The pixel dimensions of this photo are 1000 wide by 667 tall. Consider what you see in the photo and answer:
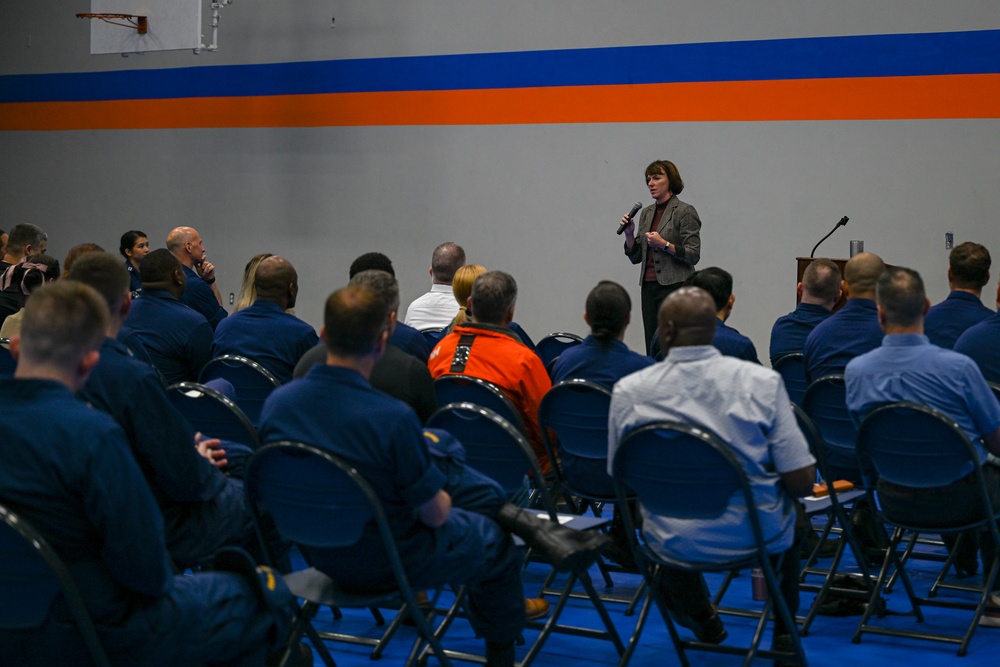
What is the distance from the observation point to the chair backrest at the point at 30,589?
215 centimetres

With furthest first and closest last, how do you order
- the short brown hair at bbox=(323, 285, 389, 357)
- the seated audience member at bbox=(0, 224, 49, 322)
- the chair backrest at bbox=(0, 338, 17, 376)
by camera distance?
1. the seated audience member at bbox=(0, 224, 49, 322)
2. the chair backrest at bbox=(0, 338, 17, 376)
3. the short brown hair at bbox=(323, 285, 389, 357)

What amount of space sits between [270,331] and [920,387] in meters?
2.41

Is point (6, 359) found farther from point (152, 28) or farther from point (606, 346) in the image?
point (152, 28)

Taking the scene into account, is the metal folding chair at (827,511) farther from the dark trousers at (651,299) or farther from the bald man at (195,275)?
the dark trousers at (651,299)

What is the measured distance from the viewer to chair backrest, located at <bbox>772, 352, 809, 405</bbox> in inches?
187

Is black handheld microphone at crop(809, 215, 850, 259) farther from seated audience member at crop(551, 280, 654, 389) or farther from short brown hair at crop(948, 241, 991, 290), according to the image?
seated audience member at crop(551, 280, 654, 389)

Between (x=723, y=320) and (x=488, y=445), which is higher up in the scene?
(x=723, y=320)

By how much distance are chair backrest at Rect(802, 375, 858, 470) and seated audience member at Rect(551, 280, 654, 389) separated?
61 cm

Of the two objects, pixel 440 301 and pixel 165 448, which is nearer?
pixel 165 448

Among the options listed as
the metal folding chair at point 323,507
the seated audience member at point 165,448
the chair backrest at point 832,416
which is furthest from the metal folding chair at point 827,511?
the seated audience member at point 165,448

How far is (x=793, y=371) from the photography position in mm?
4812

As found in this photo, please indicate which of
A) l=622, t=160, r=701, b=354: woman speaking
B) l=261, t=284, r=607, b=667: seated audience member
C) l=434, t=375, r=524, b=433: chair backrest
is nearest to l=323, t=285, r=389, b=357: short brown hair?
l=261, t=284, r=607, b=667: seated audience member

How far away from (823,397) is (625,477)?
51.2 inches

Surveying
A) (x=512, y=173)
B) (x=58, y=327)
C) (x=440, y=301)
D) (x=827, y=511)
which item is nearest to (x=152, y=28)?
(x=512, y=173)
